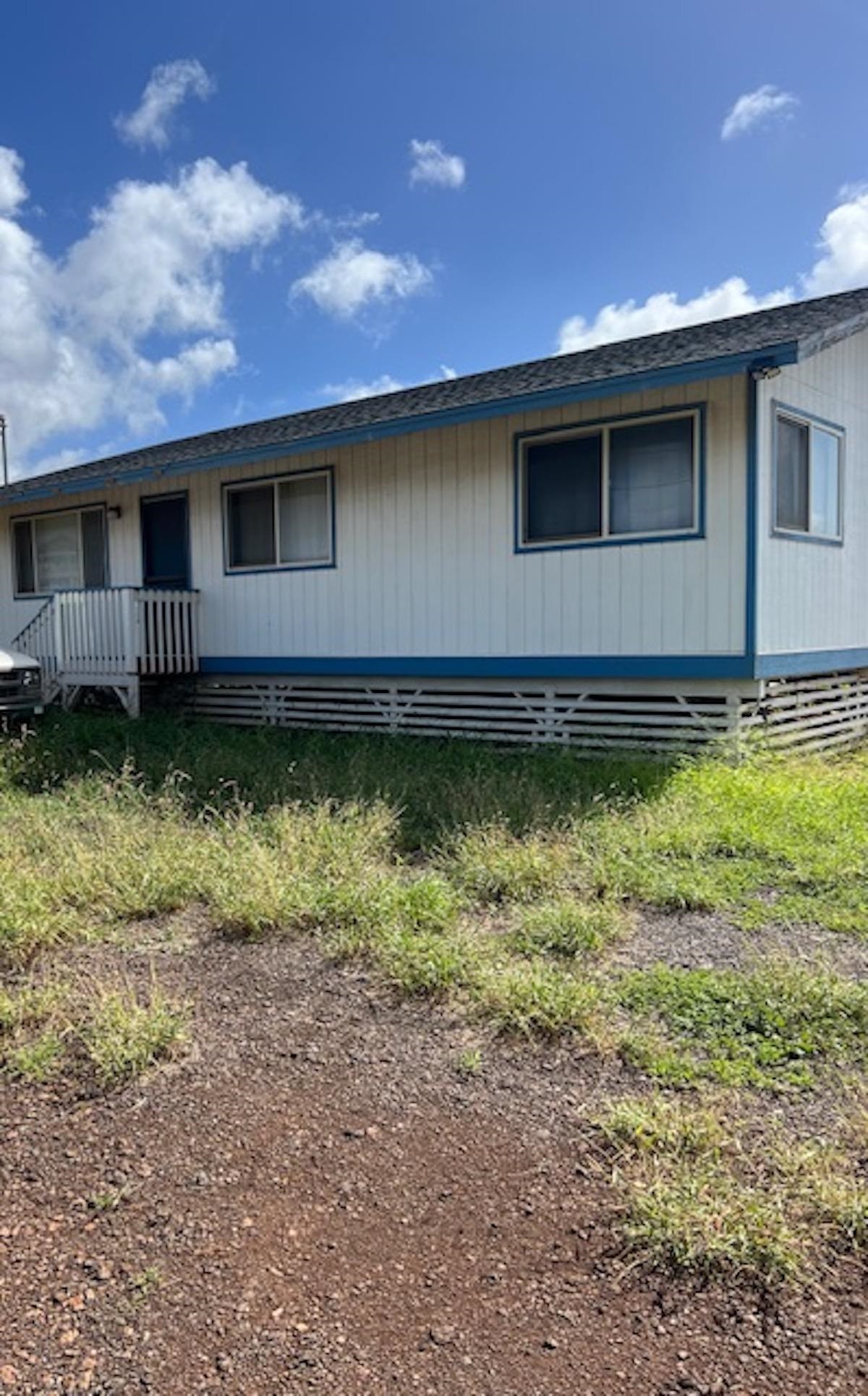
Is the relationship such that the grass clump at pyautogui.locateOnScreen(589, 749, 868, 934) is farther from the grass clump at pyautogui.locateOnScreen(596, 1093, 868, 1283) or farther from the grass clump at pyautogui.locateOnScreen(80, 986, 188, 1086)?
the grass clump at pyautogui.locateOnScreen(80, 986, 188, 1086)

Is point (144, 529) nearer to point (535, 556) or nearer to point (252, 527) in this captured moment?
point (252, 527)

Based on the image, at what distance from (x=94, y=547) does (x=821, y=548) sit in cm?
933

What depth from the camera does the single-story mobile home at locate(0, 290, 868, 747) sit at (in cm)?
766

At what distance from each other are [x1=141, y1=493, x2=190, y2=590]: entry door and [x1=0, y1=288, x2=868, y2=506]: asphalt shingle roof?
57 centimetres

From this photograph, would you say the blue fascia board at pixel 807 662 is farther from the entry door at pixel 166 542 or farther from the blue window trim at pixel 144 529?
the entry door at pixel 166 542

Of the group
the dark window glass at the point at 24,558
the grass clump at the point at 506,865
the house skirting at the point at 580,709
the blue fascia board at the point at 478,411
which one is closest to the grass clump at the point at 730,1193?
the grass clump at the point at 506,865

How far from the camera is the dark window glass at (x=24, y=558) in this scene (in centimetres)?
1352

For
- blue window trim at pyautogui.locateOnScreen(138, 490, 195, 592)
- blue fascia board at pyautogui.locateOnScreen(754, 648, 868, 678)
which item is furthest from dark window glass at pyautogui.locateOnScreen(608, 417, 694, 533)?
blue window trim at pyautogui.locateOnScreen(138, 490, 195, 592)

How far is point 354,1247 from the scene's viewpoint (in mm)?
2180

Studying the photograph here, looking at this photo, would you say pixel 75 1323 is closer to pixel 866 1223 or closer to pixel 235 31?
pixel 866 1223

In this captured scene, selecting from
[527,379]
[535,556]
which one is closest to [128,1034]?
[535,556]

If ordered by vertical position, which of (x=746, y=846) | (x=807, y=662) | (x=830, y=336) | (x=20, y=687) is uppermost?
(x=830, y=336)

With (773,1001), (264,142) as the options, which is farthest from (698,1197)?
(264,142)

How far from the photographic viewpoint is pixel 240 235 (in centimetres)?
2027
